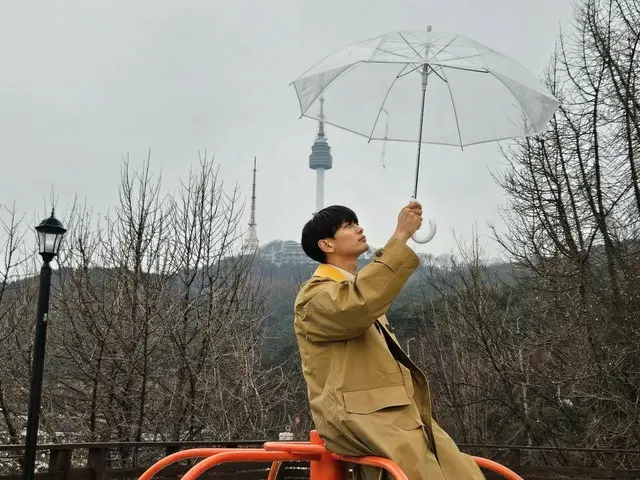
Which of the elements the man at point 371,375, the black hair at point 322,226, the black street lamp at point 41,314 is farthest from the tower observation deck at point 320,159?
the man at point 371,375

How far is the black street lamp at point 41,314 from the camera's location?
631 centimetres

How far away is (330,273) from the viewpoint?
2520 mm

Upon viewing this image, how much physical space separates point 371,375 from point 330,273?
45 centimetres

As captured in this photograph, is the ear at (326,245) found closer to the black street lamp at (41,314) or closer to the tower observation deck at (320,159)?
the black street lamp at (41,314)

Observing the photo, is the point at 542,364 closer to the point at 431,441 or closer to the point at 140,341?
the point at 140,341

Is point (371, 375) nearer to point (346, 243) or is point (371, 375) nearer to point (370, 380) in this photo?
point (370, 380)

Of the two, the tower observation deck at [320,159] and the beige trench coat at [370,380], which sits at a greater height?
the tower observation deck at [320,159]

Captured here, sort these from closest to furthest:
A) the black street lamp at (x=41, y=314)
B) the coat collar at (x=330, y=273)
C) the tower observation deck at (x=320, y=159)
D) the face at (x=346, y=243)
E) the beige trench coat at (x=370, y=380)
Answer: the beige trench coat at (x=370, y=380) → the coat collar at (x=330, y=273) → the face at (x=346, y=243) → the black street lamp at (x=41, y=314) → the tower observation deck at (x=320, y=159)

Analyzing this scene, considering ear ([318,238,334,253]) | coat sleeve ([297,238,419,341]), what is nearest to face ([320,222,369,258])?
ear ([318,238,334,253])

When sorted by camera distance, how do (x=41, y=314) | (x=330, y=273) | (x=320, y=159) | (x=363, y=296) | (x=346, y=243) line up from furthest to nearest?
(x=320, y=159) < (x=41, y=314) < (x=346, y=243) < (x=330, y=273) < (x=363, y=296)

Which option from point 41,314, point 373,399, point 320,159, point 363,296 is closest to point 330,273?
point 363,296

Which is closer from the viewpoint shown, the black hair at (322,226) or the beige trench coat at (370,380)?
the beige trench coat at (370,380)

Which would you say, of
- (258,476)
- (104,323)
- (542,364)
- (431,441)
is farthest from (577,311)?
(431,441)

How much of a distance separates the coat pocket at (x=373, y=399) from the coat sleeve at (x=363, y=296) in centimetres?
19
